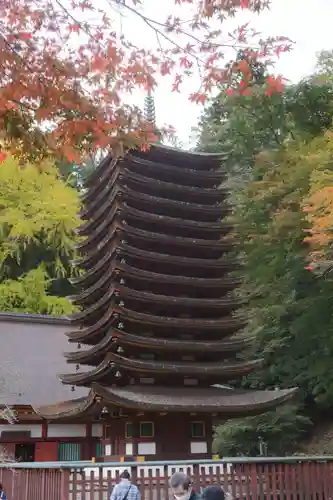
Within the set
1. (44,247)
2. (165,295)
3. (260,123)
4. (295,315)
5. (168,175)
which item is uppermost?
(260,123)

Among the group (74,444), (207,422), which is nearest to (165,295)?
(207,422)

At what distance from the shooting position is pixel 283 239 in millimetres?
23078

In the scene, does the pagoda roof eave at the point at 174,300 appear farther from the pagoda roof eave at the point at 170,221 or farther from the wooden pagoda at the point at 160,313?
the pagoda roof eave at the point at 170,221

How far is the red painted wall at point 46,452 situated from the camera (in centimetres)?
1812

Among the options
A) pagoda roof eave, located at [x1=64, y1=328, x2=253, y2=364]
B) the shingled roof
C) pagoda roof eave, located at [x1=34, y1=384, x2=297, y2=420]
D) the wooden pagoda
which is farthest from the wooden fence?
the shingled roof

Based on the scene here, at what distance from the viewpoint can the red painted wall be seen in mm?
18125

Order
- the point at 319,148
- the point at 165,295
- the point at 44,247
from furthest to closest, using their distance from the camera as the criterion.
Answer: the point at 44,247
the point at 319,148
the point at 165,295

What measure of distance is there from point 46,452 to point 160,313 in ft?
21.2

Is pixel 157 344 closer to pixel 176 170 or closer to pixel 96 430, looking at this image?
pixel 176 170

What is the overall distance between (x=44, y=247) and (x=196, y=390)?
15.7 meters

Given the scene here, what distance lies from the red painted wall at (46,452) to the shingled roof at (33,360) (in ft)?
4.18

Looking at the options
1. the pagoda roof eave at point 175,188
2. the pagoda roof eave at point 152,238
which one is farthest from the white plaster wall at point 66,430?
the pagoda roof eave at point 175,188

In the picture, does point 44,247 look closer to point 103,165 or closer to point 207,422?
point 103,165

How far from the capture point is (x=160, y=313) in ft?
50.8
